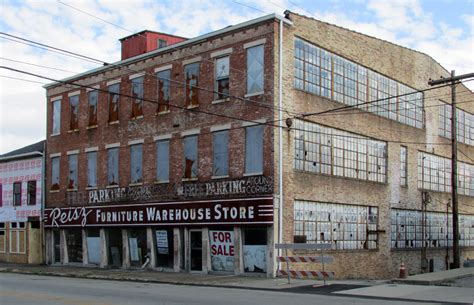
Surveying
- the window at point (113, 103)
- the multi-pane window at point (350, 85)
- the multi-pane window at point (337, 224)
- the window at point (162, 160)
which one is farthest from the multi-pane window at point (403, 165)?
the window at point (113, 103)

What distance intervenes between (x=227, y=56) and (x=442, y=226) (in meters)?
18.6

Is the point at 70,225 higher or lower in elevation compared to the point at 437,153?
lower

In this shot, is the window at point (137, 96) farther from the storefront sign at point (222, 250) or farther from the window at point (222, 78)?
the storefront sign at point (222, 250)

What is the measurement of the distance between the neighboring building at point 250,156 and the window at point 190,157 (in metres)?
0.06

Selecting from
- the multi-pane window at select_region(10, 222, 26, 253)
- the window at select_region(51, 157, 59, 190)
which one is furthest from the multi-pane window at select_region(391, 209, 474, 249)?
the multi-pane window at select_region(10, 222, 26, 253)

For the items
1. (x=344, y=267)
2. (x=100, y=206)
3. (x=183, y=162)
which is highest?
(x=183, y=162)

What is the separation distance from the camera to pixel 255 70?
26266 millimetres

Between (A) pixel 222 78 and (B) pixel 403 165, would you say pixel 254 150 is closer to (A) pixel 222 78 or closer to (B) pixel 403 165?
(A) pixel 222 78

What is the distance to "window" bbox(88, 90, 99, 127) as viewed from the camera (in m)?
34.1

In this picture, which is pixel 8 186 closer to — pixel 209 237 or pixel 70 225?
pixel 70 225

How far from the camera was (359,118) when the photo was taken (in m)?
30.5

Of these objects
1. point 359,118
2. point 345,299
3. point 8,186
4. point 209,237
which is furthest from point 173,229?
point 8,186

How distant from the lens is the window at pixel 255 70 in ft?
85.5

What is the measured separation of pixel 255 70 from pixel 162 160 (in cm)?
696
